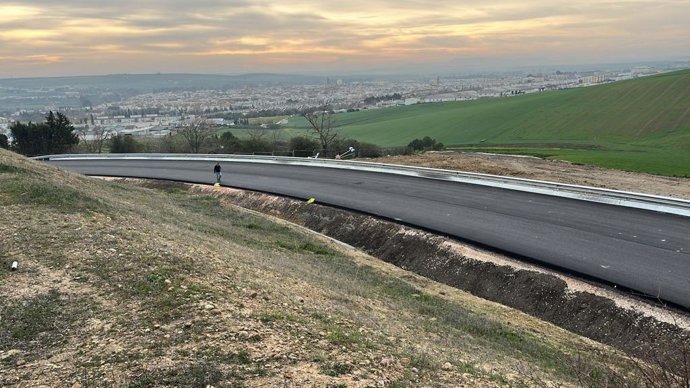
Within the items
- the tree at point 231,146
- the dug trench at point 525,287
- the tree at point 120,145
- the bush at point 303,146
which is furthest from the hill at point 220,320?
the tree at point 120,145

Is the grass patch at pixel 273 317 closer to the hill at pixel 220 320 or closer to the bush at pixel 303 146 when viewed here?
the hill at pixel 220 320

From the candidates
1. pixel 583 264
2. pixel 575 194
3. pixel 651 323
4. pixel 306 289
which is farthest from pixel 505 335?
pixel 575 194

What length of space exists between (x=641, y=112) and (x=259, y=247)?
256 feet

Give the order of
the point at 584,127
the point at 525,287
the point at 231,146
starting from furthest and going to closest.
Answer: the point at 584,127 < the point at 231,146 < the point at 525,287

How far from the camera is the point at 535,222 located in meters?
17.7

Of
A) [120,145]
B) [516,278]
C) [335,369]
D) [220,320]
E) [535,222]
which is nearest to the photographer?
[335,369]

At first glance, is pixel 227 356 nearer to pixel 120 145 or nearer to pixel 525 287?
pixel 525 287

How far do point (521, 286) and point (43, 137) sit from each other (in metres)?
56.8

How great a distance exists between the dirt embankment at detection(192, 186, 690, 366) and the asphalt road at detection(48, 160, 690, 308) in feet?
2.54

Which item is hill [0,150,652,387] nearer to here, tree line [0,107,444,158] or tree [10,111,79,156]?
tree line [0,107,444,158]

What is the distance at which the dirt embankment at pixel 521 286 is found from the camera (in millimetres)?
10422

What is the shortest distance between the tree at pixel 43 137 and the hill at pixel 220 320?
1821 inches

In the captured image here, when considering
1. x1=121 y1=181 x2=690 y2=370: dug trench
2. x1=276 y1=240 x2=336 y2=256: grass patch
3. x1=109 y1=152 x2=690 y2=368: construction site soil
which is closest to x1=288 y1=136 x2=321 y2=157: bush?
x1=109 y1=152 x2=690 y2=368: construction site soil

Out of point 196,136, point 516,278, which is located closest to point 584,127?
point 196,136
